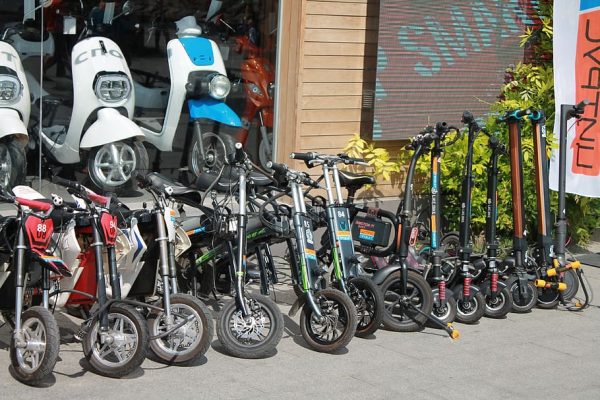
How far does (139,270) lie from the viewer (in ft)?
21.1

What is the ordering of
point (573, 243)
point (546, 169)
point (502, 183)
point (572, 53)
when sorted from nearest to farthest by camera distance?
point (546, 169) < point (572, 53) < point (502, 183) < point (573, 243)

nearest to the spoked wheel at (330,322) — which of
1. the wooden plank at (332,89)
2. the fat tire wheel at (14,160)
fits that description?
the fat tire wheel at (14,160)

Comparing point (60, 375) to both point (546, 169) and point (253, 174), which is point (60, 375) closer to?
point (253, 174)

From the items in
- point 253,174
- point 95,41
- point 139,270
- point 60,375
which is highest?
point 95,41

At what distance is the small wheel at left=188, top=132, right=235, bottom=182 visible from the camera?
9.38 metres

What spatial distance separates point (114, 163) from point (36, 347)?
10.9 ft

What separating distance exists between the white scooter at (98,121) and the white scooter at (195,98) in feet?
1.07

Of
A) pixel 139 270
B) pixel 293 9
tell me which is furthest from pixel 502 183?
pixel 139 270

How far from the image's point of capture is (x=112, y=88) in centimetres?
862

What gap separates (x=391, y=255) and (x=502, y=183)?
284cm

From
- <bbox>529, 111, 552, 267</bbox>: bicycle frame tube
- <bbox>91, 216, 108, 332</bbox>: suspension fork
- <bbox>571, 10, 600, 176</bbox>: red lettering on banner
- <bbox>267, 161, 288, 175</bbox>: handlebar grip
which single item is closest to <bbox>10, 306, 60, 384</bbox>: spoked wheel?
<bbox>91, 216, 108, 332</bbox>: suspension fork

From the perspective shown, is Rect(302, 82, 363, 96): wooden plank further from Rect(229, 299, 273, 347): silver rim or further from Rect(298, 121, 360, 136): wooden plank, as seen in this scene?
Rect(229, 299, 273, 347): silver rim

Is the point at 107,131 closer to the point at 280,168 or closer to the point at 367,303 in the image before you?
the point at 280,168

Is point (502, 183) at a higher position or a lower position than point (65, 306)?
higher
